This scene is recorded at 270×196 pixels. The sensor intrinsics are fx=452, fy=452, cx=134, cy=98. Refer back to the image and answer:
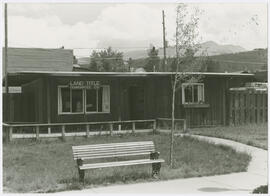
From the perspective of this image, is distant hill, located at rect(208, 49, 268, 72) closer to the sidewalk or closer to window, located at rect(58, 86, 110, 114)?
window, located at rect(58, 86, 110, 114)

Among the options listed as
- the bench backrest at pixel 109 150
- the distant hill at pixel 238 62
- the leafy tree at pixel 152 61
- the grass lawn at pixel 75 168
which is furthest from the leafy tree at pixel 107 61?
the bench backrest at pixel 109 150

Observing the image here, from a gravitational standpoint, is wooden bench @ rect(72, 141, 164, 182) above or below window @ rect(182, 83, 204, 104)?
below

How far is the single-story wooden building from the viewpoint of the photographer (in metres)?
19.9

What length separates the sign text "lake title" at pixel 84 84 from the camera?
20.1 meters

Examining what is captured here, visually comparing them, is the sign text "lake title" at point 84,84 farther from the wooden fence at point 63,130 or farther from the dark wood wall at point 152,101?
the wooden fence at point 63,130

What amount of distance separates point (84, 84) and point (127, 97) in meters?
2.45

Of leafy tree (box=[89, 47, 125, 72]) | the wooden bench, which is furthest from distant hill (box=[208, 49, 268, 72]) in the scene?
the wooden bench

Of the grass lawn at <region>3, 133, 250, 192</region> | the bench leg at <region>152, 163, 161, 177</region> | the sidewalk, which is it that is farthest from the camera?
the bench leg at <region>152, 163, 161, 177</region>

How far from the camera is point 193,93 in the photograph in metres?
21.6

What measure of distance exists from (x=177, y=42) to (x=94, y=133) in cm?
834

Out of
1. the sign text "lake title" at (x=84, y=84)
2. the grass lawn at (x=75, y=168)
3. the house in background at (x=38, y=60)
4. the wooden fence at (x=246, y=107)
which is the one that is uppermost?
the house in background at (x=38, y=60)

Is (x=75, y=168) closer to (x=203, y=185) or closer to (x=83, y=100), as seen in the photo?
(x=203, y=185)

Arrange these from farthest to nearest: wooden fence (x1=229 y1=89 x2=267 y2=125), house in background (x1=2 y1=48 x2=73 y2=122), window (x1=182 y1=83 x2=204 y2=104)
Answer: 1. house in background (x1=2 y1=48 x2=73 y2=122)
2. wooden fence (x1=229 y1=89 x2=267 y2=125)
3. window (x1=182 y1=83 x2=204 y2=104)

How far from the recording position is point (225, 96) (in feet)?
73.1
